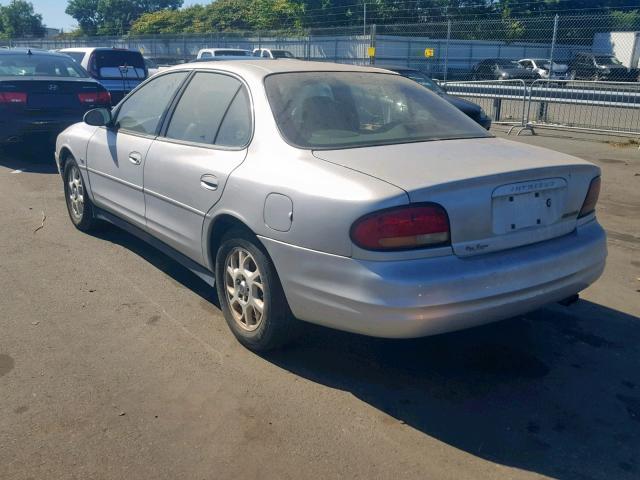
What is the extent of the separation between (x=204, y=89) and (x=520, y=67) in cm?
3015

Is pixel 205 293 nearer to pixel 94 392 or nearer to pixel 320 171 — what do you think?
pixel 94 392

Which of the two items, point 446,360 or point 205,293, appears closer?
point 446,360

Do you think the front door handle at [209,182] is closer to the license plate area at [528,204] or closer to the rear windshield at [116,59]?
the license plate area at [528,204]

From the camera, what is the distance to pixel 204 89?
4.48m

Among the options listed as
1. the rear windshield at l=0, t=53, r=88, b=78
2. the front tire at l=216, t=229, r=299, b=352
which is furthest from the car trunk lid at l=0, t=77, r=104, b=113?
the front tire at l=216, t=229, r=299, b=352

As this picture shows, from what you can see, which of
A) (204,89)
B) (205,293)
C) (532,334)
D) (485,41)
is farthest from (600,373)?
(485,41)

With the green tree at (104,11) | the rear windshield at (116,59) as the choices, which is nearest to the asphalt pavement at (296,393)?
the rear windshield at (116,59)

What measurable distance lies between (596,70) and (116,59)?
2100 cm

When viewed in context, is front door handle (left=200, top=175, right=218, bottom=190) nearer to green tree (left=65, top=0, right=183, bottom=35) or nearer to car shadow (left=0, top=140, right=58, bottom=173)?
car shadow (left=0, top=140, right=58, bottom=173)

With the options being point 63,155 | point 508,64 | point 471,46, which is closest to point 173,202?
point 63,155

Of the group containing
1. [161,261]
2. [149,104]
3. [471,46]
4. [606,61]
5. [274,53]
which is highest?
[149,104]

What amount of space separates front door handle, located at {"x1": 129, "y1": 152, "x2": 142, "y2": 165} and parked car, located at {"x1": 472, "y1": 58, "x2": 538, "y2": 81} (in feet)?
85.7

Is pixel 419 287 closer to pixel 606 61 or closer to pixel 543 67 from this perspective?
pixel 543 67

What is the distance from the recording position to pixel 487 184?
3266 mm
